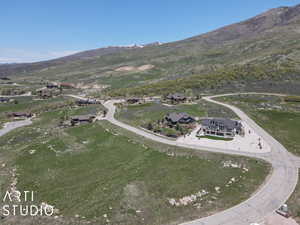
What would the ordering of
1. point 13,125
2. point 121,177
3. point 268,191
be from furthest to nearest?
1. point 13,125
2. point 121,177
3. point 268,191

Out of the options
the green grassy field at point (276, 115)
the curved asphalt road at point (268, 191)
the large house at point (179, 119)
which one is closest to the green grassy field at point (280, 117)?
the green grassy field at point (276, 115)

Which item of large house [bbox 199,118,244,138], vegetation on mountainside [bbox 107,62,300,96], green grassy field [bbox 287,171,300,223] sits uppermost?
vegetation on mountainside [bbox 107,62,300,96]

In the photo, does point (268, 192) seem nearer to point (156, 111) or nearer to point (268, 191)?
point (268, 191)

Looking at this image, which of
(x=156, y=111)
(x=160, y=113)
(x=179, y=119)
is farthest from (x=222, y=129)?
(x=156, y=111)

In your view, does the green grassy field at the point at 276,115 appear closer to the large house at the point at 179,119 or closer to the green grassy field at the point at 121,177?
the green grassy field at the point at 121,177

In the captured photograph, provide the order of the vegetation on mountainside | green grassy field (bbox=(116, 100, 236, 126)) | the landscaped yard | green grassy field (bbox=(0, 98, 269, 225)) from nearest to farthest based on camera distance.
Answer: green grassy field (bbox=(0, 98, 269, 225)) < the landscaped yard < green grassy field (bbox=(116, 100, 236, 126)) < the vegetation on mountainside

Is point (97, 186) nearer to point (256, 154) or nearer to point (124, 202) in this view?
point (124, 202)

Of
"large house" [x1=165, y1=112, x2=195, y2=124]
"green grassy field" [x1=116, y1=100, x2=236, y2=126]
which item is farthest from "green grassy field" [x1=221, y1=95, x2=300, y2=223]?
"large house" [x1=165, y1=112, x2=195, y2=124]

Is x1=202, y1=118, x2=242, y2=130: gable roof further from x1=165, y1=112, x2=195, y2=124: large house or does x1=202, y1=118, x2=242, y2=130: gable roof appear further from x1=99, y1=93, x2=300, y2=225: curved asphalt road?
x1=99, y1=93, x2=300, y2=225: curved asphalt road

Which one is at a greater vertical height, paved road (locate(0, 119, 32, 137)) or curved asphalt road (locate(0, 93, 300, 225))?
curved asphalt road (locate(0, 93, 300, 225))
